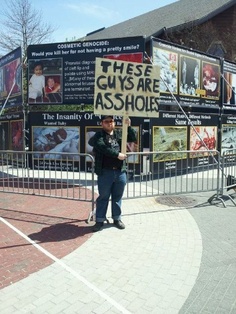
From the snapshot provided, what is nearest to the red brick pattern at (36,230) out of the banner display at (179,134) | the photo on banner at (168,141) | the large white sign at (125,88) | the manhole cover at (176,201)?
the manhole cover at (176,201)

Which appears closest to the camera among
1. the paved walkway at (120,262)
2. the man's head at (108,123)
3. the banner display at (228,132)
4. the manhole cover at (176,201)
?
the paved walkway at (120,262)

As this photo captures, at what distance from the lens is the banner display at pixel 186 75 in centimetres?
1045

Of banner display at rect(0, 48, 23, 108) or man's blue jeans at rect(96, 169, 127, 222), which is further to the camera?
banner display at rect(0, 48, 23, 108)

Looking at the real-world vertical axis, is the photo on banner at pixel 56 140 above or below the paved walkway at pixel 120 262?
above

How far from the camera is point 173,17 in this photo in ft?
82.9

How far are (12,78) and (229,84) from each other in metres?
8.77

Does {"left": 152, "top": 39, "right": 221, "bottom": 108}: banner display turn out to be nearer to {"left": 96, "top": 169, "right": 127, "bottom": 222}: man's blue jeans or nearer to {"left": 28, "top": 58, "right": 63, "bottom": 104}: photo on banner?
{"left": 28, "top": 58, "right": 63, "bottom": 104}: photo on banner

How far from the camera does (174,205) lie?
7141mm

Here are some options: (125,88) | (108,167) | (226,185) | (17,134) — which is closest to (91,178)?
(226,185)

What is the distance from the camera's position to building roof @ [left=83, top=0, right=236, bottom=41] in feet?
75.5

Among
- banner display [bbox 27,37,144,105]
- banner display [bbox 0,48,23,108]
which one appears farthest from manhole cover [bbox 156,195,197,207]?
banner display [bbox 0,48,23,108]

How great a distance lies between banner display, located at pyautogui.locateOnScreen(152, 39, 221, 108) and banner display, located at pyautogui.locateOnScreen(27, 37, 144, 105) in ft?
3.46

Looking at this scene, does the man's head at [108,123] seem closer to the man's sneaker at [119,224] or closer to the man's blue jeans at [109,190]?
the man's blue jeans at [109,190]

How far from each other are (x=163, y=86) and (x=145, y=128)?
1630mm
